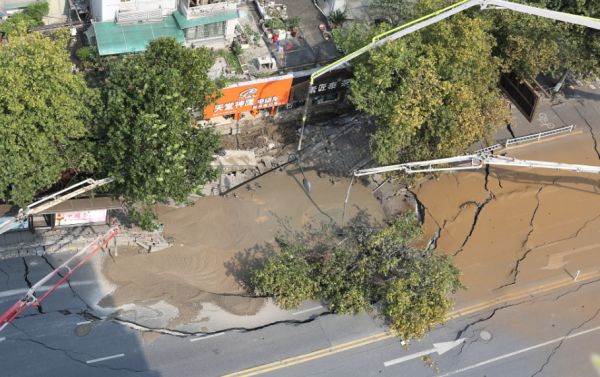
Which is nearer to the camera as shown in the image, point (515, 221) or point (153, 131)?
point (153, 131)

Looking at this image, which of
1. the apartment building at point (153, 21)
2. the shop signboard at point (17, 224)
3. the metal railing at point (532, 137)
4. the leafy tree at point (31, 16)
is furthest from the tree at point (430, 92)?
the leafy tree at point (31, 16)

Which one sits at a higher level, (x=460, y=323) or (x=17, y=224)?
(x=17, y=224)

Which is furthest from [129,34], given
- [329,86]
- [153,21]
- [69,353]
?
[69,353]

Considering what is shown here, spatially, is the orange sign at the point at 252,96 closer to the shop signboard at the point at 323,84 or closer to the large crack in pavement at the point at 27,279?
the shop signboard at the point at 323,84

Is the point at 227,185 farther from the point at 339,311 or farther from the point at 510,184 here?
the point at 510,184

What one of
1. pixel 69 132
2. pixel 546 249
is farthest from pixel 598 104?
pixel 69 132

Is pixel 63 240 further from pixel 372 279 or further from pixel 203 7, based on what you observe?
pixel 203 7
